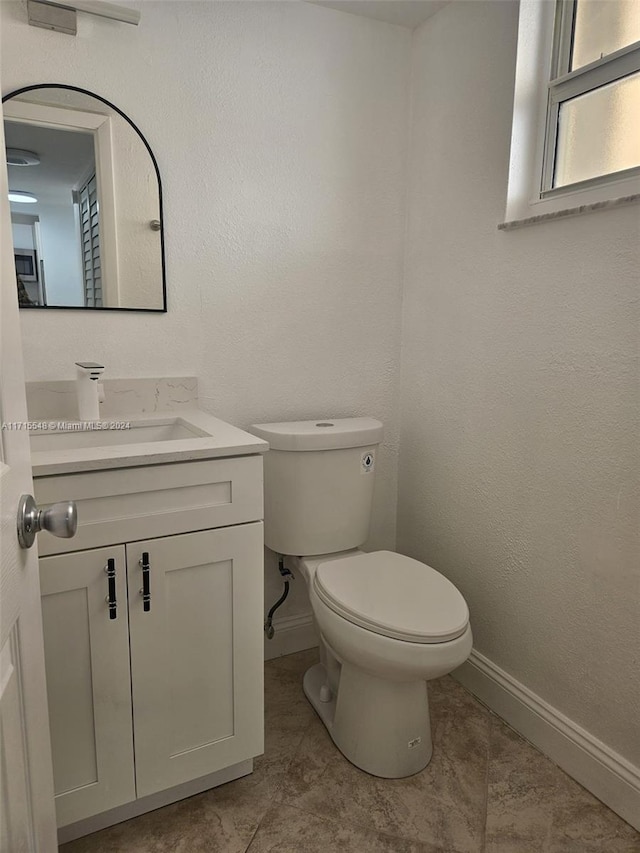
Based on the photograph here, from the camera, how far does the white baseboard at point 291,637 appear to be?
6.47 ft

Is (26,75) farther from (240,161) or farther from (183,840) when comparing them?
(183,840)

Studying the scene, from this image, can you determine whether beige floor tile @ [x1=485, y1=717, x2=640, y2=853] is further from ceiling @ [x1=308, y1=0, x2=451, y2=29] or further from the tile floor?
ceiling @ [x1=308, y1=0, x2=451, y2=29]

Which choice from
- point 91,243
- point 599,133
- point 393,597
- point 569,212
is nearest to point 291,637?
point 393,597

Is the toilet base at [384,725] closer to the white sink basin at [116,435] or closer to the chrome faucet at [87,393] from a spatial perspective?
the white sink basin at [116,435]

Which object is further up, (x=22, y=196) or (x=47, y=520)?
(x=22, y=196)

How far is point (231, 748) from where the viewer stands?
137 centimetres

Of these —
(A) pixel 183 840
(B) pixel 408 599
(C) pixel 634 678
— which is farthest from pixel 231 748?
(C) pixel 634 678

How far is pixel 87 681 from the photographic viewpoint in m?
1.18

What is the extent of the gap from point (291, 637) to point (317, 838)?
746 mm

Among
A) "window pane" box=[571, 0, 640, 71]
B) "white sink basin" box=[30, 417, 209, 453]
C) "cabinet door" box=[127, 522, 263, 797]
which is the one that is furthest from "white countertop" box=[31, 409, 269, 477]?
"window pane" box=[571, 0, 640, 71]

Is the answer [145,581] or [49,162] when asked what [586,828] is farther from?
[49,162]

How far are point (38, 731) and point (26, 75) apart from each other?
1.47 meters

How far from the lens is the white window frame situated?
4.81 ft

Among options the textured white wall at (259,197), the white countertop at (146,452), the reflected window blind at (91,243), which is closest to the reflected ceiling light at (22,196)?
the reflected window blind at (91,243)
